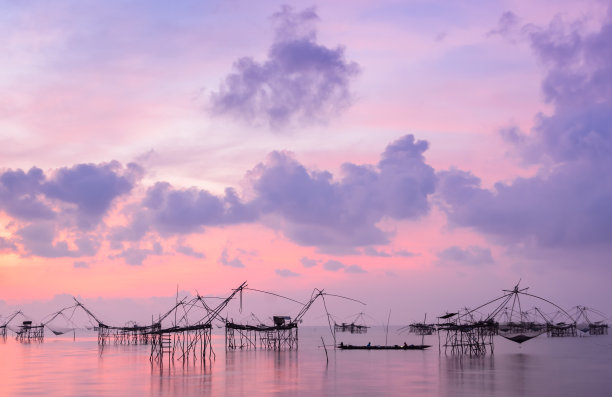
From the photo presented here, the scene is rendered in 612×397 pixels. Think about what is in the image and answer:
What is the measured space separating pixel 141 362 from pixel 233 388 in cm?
1865

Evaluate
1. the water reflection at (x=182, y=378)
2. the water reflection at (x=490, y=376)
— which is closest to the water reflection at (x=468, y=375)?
the water reflection at (x=490, y=376)

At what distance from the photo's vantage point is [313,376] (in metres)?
37.3

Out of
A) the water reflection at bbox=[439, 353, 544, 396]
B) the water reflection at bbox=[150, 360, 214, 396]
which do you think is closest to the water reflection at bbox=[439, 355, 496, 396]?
the water reflection at bbox=[439, 353, 544, 396]

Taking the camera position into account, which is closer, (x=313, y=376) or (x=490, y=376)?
(x=490, y=376)

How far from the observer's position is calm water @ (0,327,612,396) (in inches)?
1217

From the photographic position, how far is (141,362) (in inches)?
1886

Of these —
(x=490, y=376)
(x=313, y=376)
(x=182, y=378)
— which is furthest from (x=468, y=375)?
(x=182, y=378)

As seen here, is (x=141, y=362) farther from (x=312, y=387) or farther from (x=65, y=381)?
(x=312, y=387)

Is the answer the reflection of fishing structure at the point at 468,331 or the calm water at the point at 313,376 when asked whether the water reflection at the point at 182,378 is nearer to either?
the calm water at the point at 313,376

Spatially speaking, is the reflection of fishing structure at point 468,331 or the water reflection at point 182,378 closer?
the water reflection at point 182,378

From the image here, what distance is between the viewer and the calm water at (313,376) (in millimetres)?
30906

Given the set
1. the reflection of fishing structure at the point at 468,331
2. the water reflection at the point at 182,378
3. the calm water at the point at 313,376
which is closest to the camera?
the water reflection at the point at 182,378

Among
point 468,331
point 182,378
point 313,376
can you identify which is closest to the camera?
point 182,378

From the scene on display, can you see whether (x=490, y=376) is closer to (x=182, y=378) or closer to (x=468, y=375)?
(x=468, y=375)
